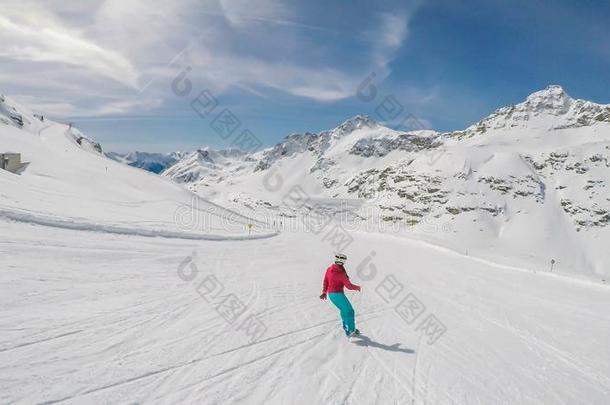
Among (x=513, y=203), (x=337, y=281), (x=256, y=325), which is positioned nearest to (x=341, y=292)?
(x=337, y=281)

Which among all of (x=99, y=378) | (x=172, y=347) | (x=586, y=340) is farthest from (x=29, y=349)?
(x=586, y=340)

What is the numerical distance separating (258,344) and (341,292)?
225 cm

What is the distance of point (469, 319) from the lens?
10.8m

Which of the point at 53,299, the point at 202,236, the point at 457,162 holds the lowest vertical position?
the point at 457,162

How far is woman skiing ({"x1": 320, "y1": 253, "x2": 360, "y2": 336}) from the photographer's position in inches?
330

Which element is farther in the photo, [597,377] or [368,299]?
[368,299]

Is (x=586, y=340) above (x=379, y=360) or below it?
below

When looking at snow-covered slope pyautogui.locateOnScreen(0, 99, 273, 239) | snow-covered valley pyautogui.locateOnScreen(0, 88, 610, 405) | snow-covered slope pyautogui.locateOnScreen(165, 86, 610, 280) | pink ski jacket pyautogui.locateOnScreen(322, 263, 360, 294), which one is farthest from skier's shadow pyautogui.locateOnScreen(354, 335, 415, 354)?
snow-covered slope pyautogui.locateOnScreen(165, 86, 610, 280)

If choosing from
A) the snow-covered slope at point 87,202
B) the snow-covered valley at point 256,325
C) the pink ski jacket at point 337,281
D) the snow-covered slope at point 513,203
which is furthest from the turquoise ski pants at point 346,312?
the snow-covered slope at point 513,203

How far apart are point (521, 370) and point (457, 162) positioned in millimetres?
186095

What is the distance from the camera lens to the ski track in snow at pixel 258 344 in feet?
18.1

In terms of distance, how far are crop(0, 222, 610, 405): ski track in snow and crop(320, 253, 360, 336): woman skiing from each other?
395 mm

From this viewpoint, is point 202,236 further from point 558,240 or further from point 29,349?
point 558,240

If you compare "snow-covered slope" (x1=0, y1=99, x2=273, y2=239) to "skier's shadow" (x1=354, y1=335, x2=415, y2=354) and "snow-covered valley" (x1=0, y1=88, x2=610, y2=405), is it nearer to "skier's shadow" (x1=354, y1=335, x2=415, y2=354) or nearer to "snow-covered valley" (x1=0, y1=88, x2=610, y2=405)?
"snow-covered valley" (x1=0, y1=88, x2=610, y2=405)
